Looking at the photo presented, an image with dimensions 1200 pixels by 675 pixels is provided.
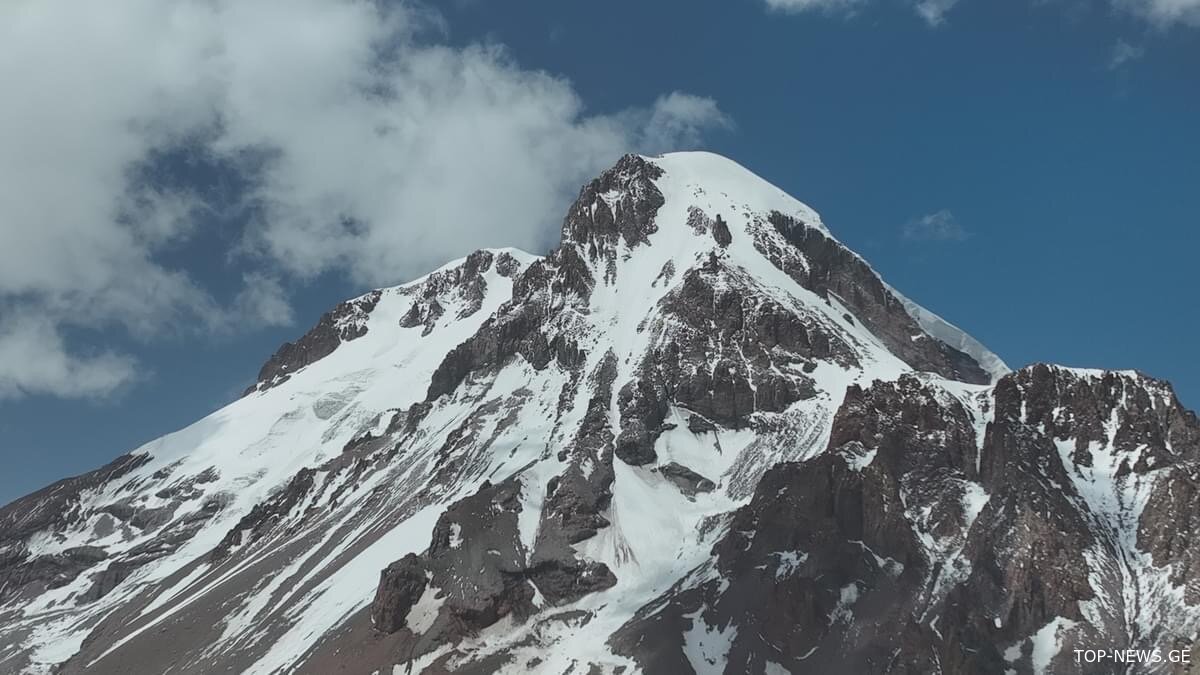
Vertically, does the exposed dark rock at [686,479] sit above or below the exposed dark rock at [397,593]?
below

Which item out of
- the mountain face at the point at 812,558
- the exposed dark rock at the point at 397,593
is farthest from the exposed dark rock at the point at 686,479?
the exposed dark rock at the point at 397,593

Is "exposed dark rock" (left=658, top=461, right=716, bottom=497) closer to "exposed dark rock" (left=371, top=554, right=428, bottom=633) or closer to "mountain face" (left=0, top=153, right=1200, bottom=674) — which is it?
"mountain face" (left=0, top=153, right=1200, bottom=674)

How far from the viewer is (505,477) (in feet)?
647

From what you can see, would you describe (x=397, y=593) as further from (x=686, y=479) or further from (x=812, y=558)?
(x=812, y=558)

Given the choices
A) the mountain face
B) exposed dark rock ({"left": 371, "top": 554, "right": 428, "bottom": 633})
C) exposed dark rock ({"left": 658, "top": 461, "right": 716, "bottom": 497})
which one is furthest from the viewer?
exposed dark rock ({"left": 658, "top": 461, "right": 716, "bottom": 497})

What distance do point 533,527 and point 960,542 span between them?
65833 millimetres

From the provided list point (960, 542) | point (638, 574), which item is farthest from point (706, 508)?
point (960, 542)

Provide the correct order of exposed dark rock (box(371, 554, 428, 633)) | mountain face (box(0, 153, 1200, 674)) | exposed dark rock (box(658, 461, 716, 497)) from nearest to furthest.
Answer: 1. mountain face (box(0, 153, 1200, 674))
2. exposed dark rock (box(371, 554, 428, 633))
3. exposed dark rock (box(658, 461, 716, 497))

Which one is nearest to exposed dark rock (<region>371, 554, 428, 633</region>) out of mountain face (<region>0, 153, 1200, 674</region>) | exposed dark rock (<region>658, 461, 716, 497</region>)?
mountain face (<region>0, 153, 1200, 674</region>)

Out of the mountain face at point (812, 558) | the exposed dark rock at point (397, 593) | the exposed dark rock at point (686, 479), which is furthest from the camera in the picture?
the exposed dark rock at point (686, 479)

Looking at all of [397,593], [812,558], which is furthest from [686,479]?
[397,593]

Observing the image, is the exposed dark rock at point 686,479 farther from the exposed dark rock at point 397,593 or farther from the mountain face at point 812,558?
the exposed dark rock at point 397,593

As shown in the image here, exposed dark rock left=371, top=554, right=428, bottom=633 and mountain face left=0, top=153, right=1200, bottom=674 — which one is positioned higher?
exposed dark rock left=371, top=554, right=428, bottom=633

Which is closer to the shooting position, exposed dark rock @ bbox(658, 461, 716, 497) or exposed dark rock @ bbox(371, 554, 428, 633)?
exposed dark rock @ bbox(371, 554, 428, 633)
